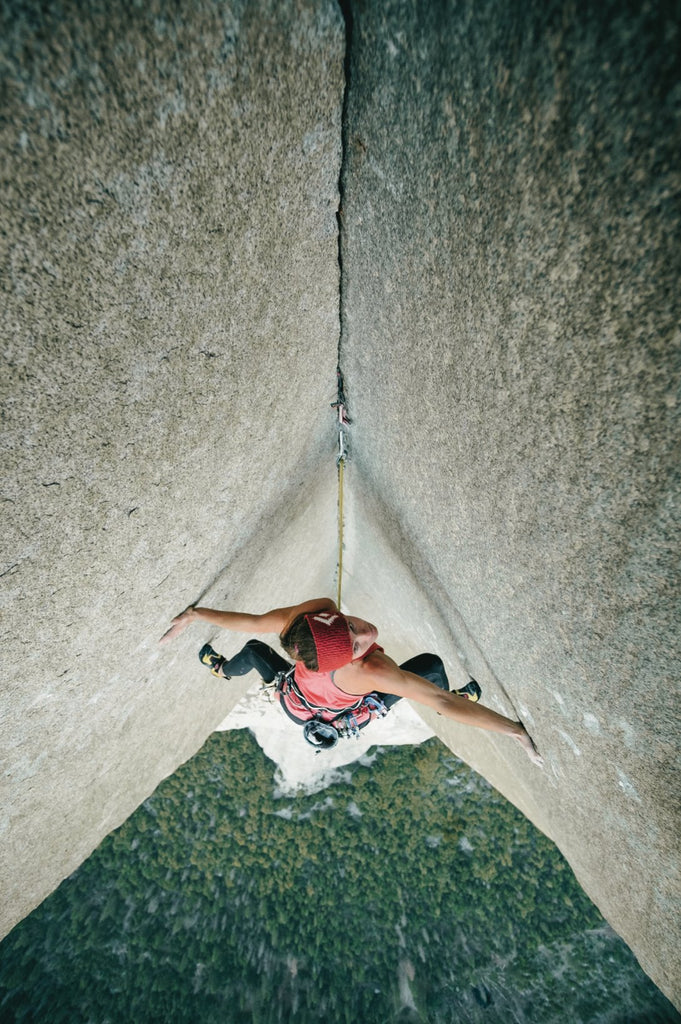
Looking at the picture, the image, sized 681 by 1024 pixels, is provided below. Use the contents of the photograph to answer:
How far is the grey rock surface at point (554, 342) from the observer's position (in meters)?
0.56

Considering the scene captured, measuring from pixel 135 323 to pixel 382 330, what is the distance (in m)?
0.83

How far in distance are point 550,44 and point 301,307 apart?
38.7 inches

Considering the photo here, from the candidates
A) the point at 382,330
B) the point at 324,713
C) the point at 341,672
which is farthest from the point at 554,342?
the point at 324,713

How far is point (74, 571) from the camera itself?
3.92 ft

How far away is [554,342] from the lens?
0.77 m

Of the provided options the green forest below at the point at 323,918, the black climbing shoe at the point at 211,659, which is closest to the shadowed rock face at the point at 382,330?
the black climbing shoe at the point at 211,659

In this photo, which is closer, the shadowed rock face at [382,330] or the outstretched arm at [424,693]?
the shadowed rock face at [382,330]

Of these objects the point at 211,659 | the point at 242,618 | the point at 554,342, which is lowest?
the point at 211,659

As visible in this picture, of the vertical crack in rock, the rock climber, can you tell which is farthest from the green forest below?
the vertical crack in rock

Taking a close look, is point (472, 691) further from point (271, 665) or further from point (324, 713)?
point (271, 665)

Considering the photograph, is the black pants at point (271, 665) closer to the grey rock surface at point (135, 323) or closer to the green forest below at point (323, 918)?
the grey rock surface at point (135, 323)

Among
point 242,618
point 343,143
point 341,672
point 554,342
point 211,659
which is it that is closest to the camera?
point 554,342

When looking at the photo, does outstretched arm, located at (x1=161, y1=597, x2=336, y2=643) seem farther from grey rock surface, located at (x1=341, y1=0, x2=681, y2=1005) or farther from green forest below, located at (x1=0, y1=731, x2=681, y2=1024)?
green forest below, located at (x1=0, y1=731, x2=681, y2=1024)

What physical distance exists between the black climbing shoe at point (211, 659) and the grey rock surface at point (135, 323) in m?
0.46
